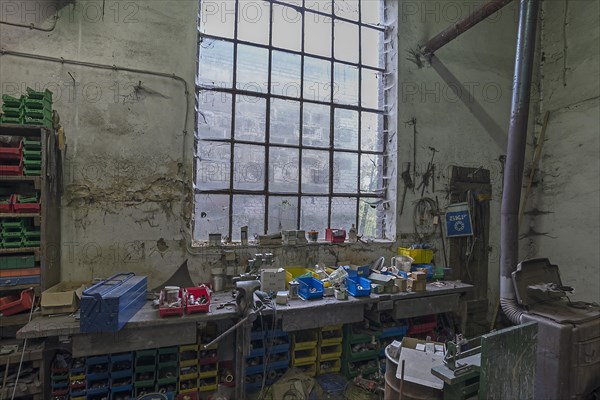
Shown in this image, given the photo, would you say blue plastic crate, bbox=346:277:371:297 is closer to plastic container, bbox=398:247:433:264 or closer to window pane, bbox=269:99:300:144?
plastic container, bbox=398:247:433:264

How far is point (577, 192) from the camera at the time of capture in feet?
12.0

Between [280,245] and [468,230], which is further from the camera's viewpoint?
[468,230]

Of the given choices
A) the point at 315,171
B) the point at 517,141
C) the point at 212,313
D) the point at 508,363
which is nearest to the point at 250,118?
the point at 315,171

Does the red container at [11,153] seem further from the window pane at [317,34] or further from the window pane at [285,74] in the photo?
the window pane at [317,34]

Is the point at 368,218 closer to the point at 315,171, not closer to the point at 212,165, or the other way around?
the point at 315,171

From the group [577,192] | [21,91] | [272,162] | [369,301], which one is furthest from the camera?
[577,192]

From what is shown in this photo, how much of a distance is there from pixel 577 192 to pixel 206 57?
4409 millimetres

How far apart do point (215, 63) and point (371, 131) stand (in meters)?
1.79

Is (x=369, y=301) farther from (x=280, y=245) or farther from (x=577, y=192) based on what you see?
(x=577, y=192)

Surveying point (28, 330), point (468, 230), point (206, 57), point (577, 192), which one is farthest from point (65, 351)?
point (577, 192)

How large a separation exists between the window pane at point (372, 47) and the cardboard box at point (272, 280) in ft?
8.28

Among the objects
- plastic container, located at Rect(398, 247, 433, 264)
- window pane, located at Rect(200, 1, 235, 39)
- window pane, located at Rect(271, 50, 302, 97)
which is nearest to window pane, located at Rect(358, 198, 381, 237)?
plastic container, located at Rect(398, 247, 433, 264)

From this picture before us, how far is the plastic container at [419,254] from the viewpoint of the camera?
10.3 feet

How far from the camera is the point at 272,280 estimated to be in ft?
7.95
